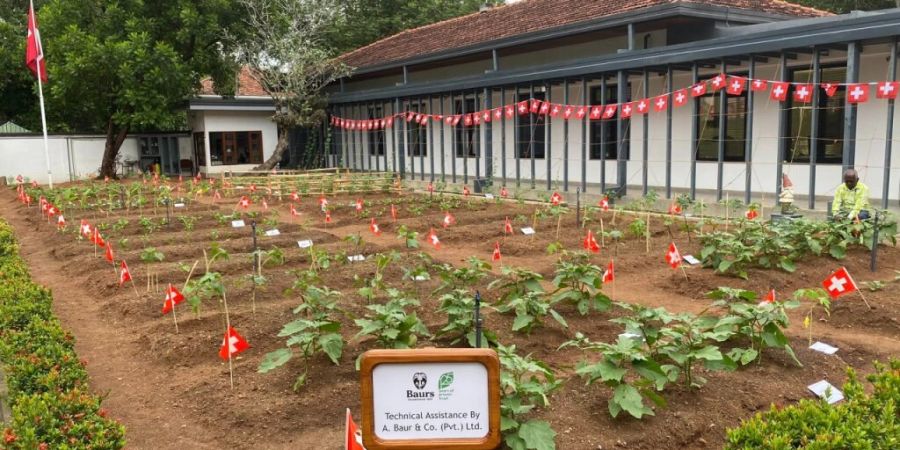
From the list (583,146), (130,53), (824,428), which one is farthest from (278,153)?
(824,428)

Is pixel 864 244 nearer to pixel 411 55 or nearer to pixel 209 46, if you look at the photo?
pixel 411 55

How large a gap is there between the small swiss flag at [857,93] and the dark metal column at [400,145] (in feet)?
46.1

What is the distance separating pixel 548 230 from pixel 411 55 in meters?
13.9

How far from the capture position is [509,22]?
2180cm

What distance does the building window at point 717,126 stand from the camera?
15.1 metres

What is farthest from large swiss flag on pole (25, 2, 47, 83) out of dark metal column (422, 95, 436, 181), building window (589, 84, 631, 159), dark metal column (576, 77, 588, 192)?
building window (589, 84, 631, 159)

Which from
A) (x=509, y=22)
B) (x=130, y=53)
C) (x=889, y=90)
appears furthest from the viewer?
(x=130, y=53)

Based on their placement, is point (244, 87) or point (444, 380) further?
point (244, 87)

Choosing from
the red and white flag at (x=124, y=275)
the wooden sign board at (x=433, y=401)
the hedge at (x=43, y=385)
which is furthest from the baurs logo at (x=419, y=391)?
the red and white flag at (x=124, y=275)

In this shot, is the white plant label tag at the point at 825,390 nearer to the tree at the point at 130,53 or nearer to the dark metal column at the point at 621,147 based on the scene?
the dark metal column at the point at 621,147

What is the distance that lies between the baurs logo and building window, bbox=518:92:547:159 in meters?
16.6

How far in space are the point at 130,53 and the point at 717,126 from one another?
18.4 metres

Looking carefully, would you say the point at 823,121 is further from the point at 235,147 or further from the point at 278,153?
the point at 235,147

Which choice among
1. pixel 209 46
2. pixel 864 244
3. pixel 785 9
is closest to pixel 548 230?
pixel 864 244
